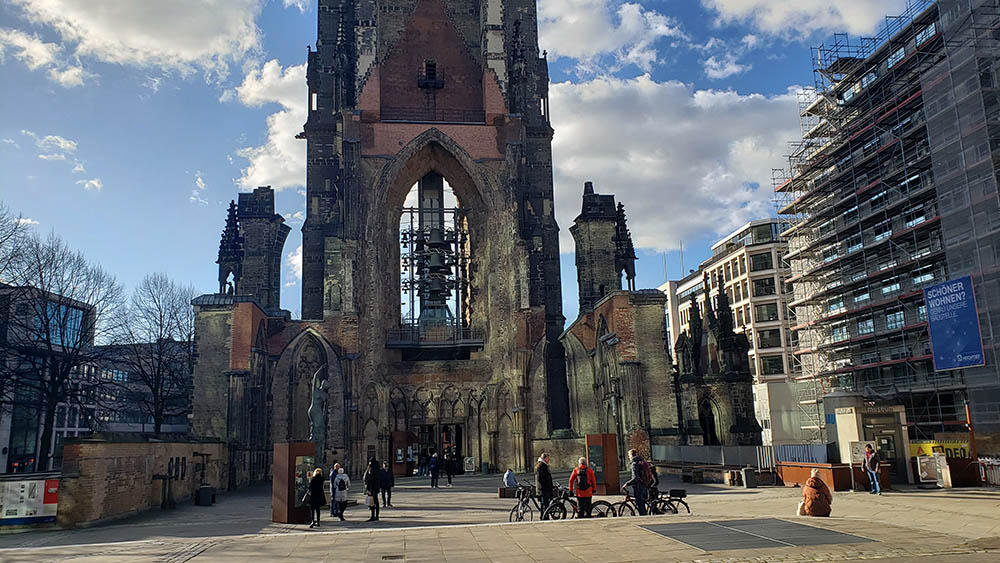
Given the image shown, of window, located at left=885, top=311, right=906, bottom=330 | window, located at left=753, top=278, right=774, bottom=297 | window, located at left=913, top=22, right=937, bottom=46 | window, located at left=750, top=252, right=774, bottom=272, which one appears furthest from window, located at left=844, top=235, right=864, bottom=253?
window, located at left=750, top=252, right=774, bottom=272

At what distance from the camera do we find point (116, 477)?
58.5 feet

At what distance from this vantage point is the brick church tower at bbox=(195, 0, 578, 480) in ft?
110

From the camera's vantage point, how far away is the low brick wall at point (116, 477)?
16.3 metres

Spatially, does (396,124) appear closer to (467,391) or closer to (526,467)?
(467,391)

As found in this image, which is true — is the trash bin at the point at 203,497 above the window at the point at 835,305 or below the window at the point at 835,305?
below

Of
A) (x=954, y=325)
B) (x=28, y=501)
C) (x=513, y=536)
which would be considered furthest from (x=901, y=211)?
(x=28, y=501)

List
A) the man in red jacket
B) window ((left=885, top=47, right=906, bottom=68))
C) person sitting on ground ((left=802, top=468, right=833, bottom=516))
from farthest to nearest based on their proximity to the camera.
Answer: window ((left=885, top=47, right=906, bottom=68))
the man in red jacket
person sitting on ground ((left=802, top=468, right=833, bottom=516))

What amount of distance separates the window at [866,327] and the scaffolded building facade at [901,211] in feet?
0.34

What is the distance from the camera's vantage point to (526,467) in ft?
110

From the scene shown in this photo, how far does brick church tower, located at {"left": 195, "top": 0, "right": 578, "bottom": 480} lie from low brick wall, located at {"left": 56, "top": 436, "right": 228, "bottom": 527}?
9820 mm

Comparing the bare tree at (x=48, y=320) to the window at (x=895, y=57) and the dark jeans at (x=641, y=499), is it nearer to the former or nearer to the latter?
the dark jeans at (x=641, y=499)

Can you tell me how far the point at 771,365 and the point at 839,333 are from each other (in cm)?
2210

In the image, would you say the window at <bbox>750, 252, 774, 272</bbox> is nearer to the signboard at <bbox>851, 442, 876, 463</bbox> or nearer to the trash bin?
the signboard at <bbox>851, 442, 876, 463</bbox>

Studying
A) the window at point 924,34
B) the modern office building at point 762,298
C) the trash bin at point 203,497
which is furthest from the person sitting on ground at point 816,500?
the modern office building at point 762,298
